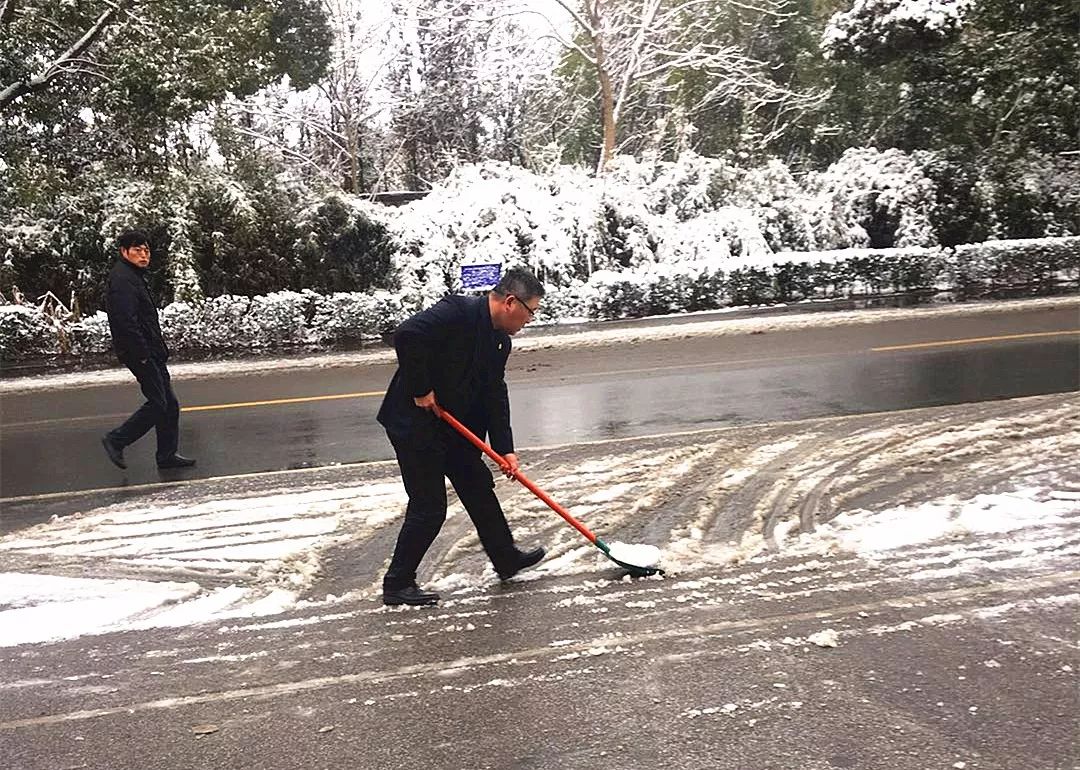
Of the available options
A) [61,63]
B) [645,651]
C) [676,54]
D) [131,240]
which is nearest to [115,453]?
[131,240]

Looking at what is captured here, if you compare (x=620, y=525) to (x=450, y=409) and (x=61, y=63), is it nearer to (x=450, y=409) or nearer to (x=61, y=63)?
(x=450, y=409)

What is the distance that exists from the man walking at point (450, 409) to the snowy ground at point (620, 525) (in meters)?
0.26

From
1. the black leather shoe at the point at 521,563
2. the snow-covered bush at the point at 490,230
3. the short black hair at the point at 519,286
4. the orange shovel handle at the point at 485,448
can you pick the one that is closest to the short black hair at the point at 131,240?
the orange shovel handle at the point at 485,448

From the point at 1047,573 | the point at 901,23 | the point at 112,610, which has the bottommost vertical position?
the point at 1047,573

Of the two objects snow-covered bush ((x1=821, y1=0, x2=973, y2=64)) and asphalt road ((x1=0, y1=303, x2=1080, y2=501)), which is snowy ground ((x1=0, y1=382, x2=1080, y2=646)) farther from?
snow-covered bush ((x1=821, y1=0, x2=973, y2=64))

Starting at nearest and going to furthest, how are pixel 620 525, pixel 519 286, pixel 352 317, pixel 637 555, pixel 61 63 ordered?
pixel 519 286 < pixel 637 555 < pixel 620 525 < pixel 352 317 < pixel 61 63

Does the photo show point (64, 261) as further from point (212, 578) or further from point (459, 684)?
point (459, 684)

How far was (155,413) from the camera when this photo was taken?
7273 mm

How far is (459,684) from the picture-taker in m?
3.59

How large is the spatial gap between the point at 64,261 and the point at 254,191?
342cm

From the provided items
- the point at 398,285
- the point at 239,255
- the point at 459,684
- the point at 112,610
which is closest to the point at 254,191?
the point at 239,255

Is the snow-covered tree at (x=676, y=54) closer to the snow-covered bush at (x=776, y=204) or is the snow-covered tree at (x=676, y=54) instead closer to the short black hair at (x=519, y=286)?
the snow-covered bush at (x=776, y=204)

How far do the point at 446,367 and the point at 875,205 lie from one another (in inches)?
648

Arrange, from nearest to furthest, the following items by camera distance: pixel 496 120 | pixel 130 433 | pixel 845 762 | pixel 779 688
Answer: pixel 845 762
pixel 779 688
pixel 130 433
pixel 496 120
